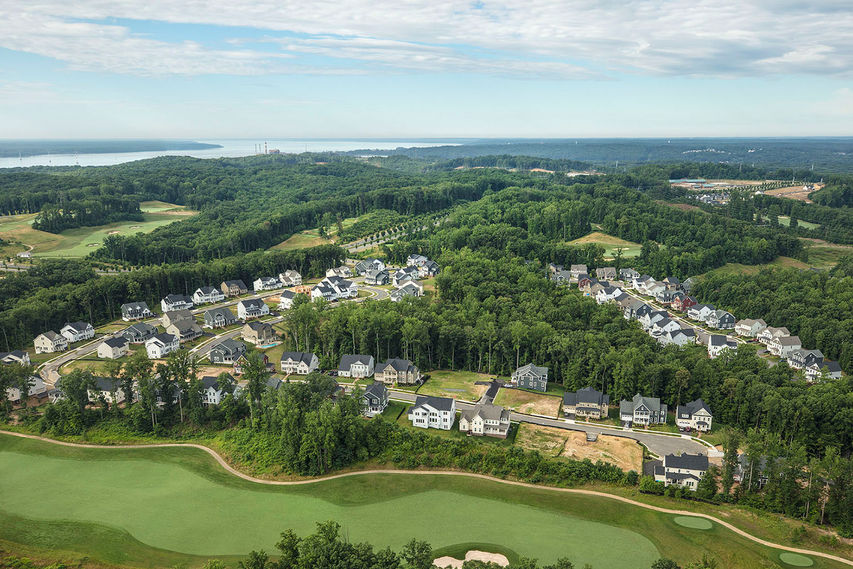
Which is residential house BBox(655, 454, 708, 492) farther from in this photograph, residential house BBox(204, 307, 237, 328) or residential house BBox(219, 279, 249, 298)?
residential house BBox(219, 279, 249, 298)

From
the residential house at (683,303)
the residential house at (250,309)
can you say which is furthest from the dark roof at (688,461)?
the residential house at (250,309)

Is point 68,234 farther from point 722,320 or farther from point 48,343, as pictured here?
point 722,320

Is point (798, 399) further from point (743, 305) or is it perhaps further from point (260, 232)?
point (260, 232)

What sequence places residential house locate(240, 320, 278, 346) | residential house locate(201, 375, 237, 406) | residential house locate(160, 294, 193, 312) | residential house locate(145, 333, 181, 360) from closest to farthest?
residential house locate(201, 375, 237, 406), residential house locate(145, 333, 181, 360), residential house locate(240, 320, 278, 346), residential house locate(160, 294, 193, 312)

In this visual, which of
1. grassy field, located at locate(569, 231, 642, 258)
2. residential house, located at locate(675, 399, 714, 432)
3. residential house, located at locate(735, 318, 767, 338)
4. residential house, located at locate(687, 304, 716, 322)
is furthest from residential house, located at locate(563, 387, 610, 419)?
grassy field, located at locate(569, 231, 642, 258)

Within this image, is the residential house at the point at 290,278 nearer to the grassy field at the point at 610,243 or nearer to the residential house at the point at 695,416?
the grassy field at the point at 610,243
